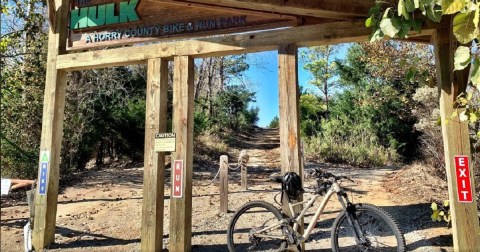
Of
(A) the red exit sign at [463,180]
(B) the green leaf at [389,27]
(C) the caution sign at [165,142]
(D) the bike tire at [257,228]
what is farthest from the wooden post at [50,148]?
(A) the red exit sign at [463,180]

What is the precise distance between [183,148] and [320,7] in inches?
90.0

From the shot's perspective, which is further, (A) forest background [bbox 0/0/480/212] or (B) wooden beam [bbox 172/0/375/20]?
(A) forest background [bbox 0/0/480/212]

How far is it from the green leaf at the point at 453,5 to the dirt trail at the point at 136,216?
315 centimetres

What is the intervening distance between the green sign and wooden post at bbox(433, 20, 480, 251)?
3.78m

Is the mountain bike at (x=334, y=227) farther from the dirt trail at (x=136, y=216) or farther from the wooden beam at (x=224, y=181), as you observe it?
the wooden beam at (x=224, y=181)

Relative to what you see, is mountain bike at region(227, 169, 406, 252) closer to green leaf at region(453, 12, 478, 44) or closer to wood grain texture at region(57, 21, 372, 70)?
wood grain texture at region(57, 21, 372, 70)

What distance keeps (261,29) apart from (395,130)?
12.1 metres

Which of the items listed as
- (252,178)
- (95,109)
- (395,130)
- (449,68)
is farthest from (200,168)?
(449,68)

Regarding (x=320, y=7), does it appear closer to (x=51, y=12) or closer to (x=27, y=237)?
(x=51, y=12)

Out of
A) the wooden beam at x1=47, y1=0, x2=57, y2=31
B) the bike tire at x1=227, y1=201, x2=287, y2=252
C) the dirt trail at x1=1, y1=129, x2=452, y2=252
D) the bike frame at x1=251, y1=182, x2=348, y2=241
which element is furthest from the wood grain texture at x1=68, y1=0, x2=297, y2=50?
the dirt trail at x1=1, y1=129, x2=452, y2=252

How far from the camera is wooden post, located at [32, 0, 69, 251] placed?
4789 millimetres

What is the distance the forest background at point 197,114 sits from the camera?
8148 millimetres

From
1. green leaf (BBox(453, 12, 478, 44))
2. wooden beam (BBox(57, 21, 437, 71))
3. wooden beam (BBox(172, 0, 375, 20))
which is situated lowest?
green leaf (BBox(453, 12, 478, 44))

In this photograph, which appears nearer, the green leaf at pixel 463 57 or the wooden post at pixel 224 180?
the green leaf at pixel 463 57
